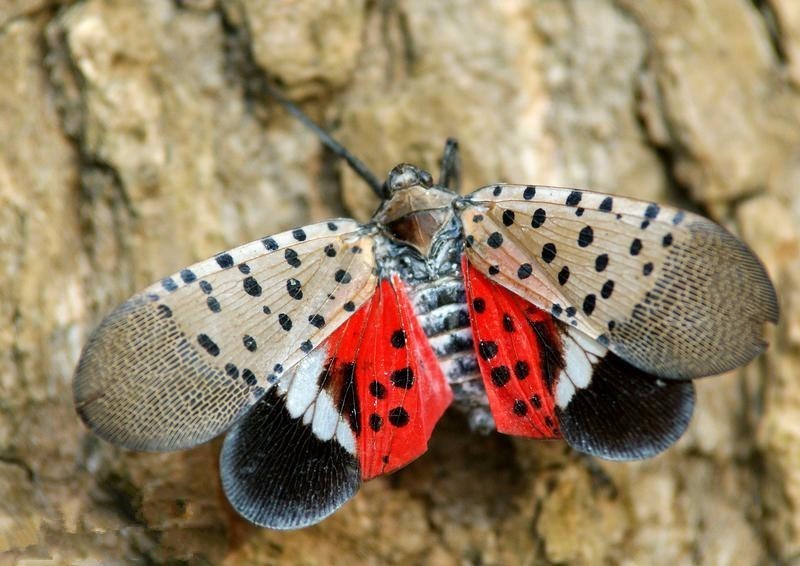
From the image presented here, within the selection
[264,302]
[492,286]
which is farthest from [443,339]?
[264,302]

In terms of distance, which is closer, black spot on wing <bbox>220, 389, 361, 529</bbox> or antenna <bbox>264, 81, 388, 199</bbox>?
black spot on wing <bbox>220, 389, 361, 529</bbox>

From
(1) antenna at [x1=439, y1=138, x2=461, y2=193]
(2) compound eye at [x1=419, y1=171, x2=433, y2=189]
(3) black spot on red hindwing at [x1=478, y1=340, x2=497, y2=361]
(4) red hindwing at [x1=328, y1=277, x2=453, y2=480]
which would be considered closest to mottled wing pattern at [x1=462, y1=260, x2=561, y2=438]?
(3) black spot on red hindwing at [x1=478, y1=340, x2=497, y2=361]

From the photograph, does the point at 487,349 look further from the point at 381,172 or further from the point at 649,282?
the point at 381,172

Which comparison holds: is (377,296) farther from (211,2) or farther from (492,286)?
(211,2)

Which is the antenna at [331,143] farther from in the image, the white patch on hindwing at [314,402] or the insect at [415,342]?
the white patch on hindwing at [314,402]

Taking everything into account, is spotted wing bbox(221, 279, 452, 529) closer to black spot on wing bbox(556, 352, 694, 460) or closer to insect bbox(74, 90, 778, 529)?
insect bbox(74, 90, 778, 529)
